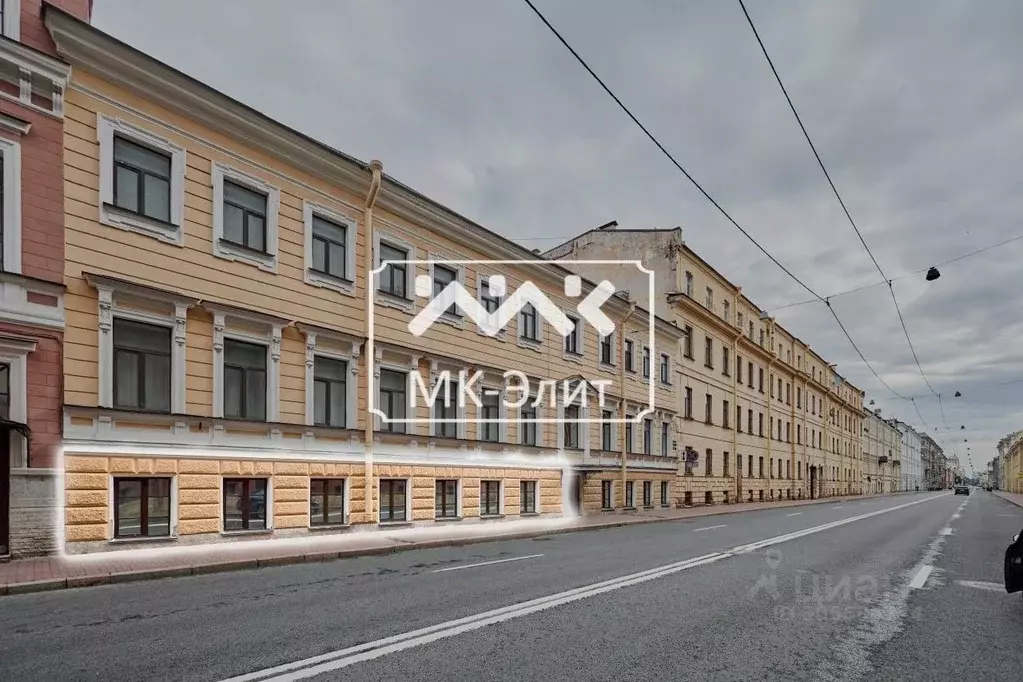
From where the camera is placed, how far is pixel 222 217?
14.5 m

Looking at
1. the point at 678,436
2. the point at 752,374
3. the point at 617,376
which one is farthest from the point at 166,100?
the point at 752,374

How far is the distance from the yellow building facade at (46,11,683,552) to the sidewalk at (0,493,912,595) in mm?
518

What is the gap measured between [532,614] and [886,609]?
3780 mm

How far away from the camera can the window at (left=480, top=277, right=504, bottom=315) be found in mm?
21953

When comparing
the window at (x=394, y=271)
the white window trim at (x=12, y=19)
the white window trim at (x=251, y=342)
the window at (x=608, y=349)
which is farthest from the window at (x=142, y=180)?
the window at (x=608, y=349)

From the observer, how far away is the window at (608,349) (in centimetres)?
2826

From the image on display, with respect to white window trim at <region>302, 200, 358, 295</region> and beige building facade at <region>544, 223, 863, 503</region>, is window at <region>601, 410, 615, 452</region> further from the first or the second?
white window trim at <region>302, 200, 358, 295</region>

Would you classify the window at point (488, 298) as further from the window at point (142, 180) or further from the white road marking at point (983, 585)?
the white road marking at point (983, 585)

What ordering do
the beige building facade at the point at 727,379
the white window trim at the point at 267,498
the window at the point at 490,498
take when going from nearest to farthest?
the white window trim at the point at 267,498 < the window at the point at 490,498 < the beige building facade at the point at 727,379

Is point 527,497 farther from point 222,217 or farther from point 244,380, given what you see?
point 222,217

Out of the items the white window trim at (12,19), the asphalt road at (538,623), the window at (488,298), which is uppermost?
the white window trim at (12,19)

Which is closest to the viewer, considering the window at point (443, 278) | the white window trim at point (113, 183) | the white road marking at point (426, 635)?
the white road marking at point (426, 635)

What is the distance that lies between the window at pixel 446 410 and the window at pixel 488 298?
2.95 metres
